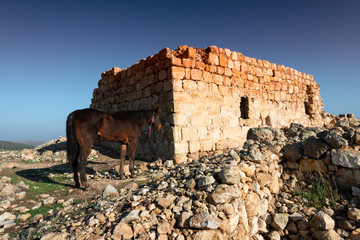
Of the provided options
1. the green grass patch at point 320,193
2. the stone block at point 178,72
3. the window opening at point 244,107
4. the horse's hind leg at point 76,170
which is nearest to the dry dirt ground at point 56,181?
the horse's hind leg at point 76,170

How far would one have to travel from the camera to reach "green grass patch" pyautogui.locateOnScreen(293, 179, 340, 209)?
13.0ft

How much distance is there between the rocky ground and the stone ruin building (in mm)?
1704

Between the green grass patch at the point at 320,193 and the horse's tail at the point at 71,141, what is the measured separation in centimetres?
476

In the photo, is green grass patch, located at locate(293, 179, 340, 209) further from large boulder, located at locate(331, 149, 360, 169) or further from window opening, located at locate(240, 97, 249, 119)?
window opening, located at locate(240, 97, 249, 119)

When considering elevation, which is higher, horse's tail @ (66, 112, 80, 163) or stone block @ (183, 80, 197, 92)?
stone block @ (183, 80, 197, 92)

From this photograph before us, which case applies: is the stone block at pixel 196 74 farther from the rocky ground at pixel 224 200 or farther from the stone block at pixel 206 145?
the rocky ground at pixel 224 200

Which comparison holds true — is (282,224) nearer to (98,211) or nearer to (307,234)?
(307,234)

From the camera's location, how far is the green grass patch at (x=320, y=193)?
395 centimetres

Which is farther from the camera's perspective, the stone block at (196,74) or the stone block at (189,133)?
the stone block at (196,74)

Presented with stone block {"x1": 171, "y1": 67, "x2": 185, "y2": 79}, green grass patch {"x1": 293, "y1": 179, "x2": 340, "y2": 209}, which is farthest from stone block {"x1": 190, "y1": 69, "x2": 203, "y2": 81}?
green grass patch {"x1": 293, "y1": 179, "x2": 340, "y2": 209}

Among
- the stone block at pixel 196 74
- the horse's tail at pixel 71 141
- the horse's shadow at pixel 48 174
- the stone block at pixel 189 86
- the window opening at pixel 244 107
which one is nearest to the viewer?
the horse's tail at pixel 71 141

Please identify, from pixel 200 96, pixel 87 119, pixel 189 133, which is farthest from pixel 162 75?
pixel 87 119

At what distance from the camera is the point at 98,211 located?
3125mm

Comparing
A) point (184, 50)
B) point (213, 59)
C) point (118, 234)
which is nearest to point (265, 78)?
point (213, 59)
